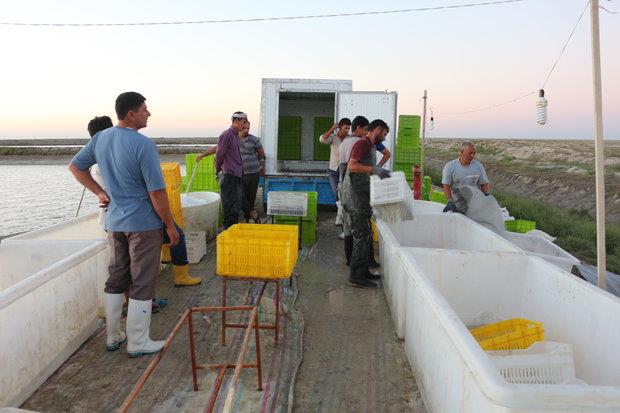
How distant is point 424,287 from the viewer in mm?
3000

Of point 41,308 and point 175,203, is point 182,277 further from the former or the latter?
point 41,308

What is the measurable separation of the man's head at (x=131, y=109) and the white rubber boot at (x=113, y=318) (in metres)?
1.36

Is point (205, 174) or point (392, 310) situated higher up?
point (205, 174)

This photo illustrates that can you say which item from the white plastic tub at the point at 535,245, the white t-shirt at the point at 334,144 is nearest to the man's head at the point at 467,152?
the white plastic tub at the point at 535,245

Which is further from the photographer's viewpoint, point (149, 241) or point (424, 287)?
point (149, 241)

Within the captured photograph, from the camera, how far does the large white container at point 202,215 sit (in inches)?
262

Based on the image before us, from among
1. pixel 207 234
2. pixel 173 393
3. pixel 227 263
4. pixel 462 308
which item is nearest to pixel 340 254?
pixel 207 234

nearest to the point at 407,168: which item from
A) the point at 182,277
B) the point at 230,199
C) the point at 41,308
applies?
the point at 230,199

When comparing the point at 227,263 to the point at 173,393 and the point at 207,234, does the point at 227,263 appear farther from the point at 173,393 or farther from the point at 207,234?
the point at 207,234

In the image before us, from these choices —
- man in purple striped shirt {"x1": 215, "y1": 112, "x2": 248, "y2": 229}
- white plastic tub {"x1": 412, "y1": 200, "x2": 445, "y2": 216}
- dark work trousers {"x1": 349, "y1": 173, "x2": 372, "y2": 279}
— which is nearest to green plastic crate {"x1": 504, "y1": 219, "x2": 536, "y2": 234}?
white plastic tub {"x1": 412, "y1": 200, "x2": 445, "y2": 216}

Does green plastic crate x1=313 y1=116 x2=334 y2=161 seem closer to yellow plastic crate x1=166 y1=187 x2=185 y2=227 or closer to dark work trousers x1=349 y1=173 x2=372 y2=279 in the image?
dark work trousers x1=349 y1=173 x2=372 y2=279

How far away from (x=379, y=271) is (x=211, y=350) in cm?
277

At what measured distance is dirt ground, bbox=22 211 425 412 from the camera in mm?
2988

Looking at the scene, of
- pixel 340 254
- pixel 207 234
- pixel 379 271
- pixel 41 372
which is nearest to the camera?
pixel 41 372
